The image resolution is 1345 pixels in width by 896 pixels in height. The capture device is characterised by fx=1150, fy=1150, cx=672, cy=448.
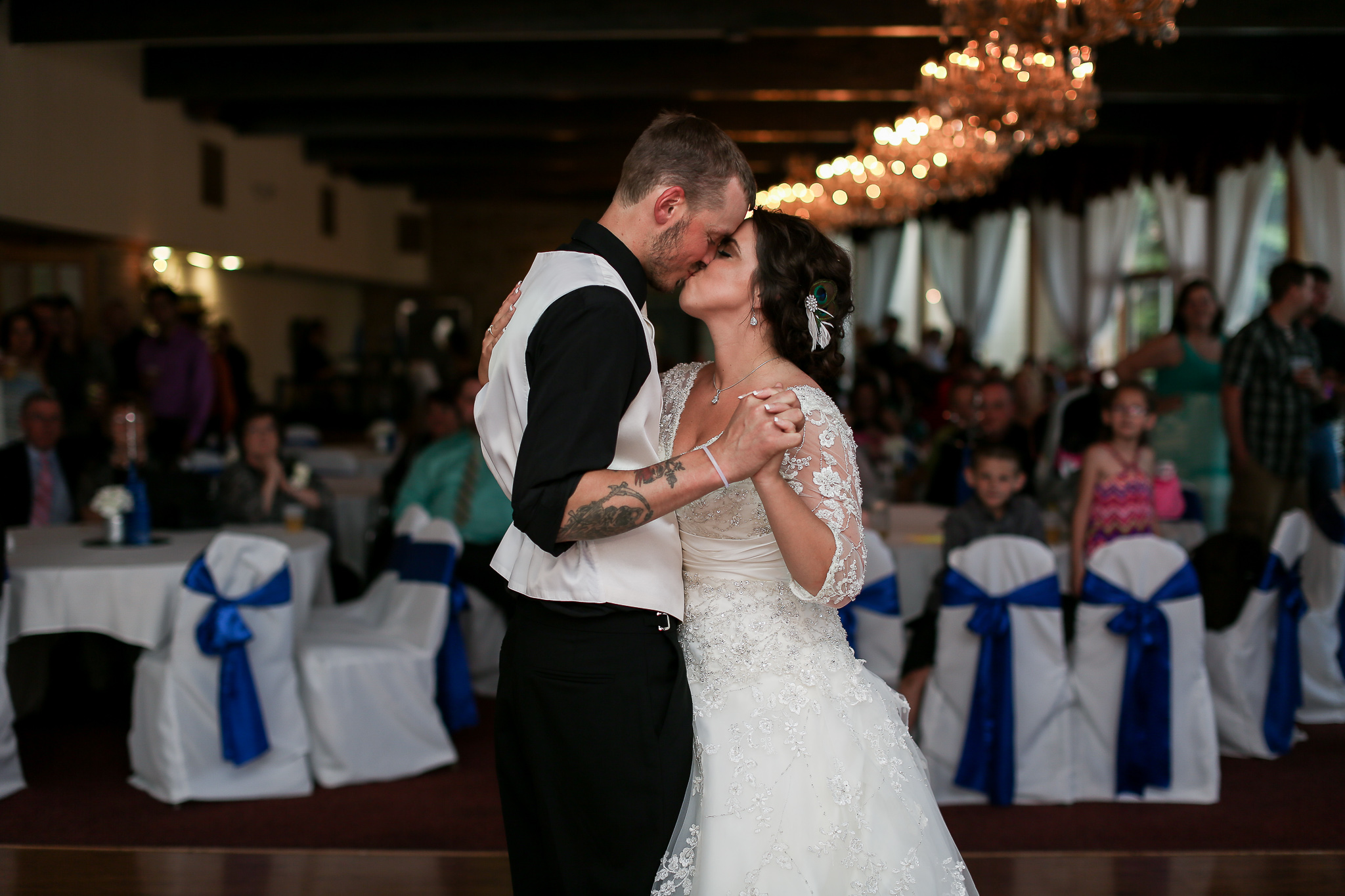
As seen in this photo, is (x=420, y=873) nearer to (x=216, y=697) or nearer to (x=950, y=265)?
(x=216, y=697)

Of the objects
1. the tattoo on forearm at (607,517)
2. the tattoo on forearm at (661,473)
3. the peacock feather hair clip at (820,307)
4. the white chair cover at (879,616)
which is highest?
the peacock feather hair clip at (820,307)

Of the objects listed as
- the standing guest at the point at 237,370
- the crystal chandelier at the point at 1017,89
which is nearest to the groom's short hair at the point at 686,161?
the crystal chandelier at the point at 1017,89

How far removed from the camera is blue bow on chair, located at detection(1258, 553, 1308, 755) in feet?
13.6

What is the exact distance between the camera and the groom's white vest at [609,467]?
161 cm

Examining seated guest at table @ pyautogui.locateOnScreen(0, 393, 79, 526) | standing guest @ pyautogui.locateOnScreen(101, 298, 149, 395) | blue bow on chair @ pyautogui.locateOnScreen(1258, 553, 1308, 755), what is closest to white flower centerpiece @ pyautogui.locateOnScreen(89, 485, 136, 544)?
seated guest at table @ pyautogui.locateOnScreen(0, 393, 79, 526)

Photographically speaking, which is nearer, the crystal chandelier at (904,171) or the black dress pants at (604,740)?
the black dress pants at (604,740)

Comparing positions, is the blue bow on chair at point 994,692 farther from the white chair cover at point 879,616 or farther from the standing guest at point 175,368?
the standing guest at point 175,368

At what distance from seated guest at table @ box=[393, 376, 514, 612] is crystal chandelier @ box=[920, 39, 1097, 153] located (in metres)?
2.77

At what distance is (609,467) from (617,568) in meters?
0.15

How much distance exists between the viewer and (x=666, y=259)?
5.56 feet

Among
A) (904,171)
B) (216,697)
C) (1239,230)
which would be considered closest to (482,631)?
(216,697)

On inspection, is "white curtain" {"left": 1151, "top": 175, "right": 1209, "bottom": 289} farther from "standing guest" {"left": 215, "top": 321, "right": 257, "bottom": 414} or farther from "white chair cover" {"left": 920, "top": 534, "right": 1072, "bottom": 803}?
"standing guest" {"left": 215, "top": 321, "right": 257, "bottom": 414}

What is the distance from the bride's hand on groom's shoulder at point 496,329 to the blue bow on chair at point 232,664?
2048 millimetres

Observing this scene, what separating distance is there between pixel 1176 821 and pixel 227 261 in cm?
1159
